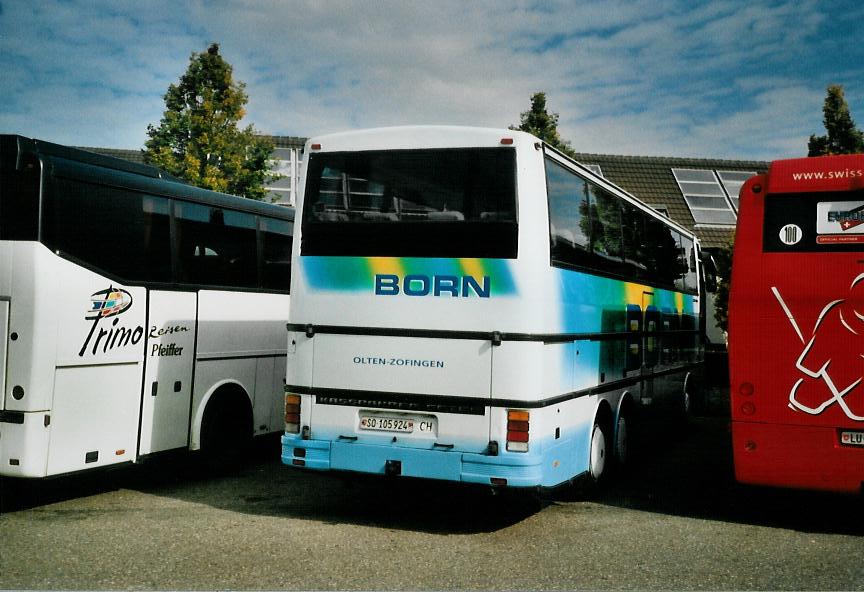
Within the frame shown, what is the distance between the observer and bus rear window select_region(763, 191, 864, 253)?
7211 mm

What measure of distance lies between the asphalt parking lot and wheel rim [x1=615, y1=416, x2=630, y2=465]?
302 millimetres

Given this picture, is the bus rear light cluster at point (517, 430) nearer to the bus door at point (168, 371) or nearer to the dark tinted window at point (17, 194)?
the bus door at point (168, 371)

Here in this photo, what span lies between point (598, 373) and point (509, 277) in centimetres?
223

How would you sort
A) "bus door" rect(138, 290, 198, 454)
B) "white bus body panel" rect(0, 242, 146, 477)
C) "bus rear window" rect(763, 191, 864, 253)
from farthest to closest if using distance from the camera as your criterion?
"bus door" rect(138, 290, 198, 454)
"bus rear window" rect(763, 191, 864, 253)
"white bus body panel" rect(0, 242, 146, 477)

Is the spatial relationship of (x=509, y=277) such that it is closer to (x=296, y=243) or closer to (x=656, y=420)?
(x=296, y=243)

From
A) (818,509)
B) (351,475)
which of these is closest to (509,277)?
(351,475)

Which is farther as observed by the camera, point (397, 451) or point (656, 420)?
point (656, 420)

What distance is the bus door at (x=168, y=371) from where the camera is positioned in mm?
8289

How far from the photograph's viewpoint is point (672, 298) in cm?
1218

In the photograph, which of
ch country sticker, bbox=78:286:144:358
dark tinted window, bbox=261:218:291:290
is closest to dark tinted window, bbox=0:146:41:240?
Result: ch country sticker, bbox=78:286:144:358

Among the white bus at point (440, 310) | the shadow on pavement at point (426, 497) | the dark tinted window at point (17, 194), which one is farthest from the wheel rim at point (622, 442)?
the dark tinted window at point (17, 194)

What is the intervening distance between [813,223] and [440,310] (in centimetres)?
340

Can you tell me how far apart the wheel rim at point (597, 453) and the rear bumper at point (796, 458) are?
1.44 meters

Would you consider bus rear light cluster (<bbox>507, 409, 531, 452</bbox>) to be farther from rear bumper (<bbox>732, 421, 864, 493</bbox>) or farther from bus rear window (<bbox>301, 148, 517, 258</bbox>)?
rear bumper (<bbox>732, 421, 864, 493</bbox>)
